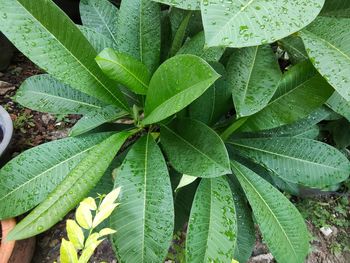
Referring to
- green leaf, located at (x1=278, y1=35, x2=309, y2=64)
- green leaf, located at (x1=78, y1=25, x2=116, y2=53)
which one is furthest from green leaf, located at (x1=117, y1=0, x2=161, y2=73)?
green leaf, located at (x1=278, y1=35, x2=309, y2=64)

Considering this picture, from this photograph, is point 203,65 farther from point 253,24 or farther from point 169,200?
point 169,200

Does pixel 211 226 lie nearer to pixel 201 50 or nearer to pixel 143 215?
pixel 143 215

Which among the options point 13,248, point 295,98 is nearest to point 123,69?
point 295,98

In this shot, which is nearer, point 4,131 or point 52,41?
point 52,41

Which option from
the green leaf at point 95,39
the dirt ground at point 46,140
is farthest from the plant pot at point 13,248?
the green leaf at point 95,39

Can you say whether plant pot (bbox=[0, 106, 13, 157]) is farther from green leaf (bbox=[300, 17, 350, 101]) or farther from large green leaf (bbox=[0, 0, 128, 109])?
green leaf (bbox=[300, 17, 350, 101])

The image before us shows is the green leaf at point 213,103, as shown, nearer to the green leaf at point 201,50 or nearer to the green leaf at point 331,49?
the green leaf at point 201,50
